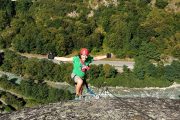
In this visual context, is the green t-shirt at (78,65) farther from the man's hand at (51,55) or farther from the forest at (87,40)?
the man's hand at (51,55)

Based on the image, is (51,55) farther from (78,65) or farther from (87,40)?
(78,65)

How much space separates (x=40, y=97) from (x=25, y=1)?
1212 inches

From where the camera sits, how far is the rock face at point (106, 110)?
15.3m

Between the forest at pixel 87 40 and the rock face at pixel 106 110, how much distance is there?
4641 cm

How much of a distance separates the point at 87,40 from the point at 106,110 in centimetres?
6404

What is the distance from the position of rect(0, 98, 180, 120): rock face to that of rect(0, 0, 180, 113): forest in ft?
152

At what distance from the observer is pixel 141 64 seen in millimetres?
72312

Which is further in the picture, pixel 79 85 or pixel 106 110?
pixel 79 85

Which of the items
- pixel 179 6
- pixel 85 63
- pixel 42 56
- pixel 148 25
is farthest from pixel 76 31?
pixel 85 63

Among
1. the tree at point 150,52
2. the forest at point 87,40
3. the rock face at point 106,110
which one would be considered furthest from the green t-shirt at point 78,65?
the tree at point 150,52

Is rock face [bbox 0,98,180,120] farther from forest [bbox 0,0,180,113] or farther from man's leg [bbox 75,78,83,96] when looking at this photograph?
forest [bbox 0,0,180,113]

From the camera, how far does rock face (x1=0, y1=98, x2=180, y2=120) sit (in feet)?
50.2

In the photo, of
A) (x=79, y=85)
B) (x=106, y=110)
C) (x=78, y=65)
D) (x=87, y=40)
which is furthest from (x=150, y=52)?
(x=106, y=110)

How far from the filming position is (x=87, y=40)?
79.6m
